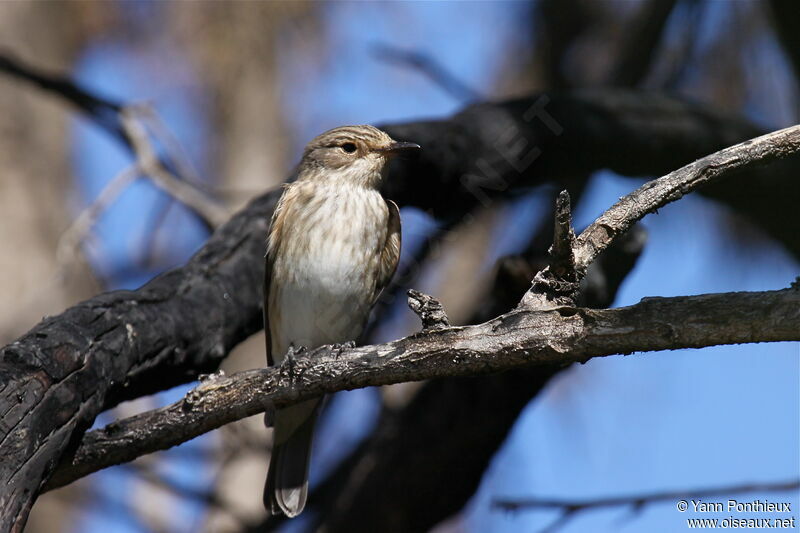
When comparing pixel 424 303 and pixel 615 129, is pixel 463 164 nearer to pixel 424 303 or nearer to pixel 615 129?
pixel 615 129

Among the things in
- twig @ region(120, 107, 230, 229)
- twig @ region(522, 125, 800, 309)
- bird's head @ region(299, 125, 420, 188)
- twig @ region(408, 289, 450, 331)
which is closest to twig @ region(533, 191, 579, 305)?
twig @ region(522, 125, 800, 309)

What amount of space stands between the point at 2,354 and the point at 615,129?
3620mm

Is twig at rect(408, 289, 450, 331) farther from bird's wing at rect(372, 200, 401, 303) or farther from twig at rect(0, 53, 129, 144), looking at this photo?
twig at rect(0, 53, 129, 144)

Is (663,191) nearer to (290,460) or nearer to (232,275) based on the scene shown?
(232,275)

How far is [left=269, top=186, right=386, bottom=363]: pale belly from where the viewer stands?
4793 mm

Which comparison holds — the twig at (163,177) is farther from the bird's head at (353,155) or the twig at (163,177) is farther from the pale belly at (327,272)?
the pale belly at (327,272)

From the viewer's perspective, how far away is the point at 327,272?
4781 millimetres

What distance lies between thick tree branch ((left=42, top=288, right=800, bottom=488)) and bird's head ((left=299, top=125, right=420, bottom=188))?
172cm

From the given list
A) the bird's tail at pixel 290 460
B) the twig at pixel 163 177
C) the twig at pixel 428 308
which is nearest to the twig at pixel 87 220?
the twig at pixel 163 177

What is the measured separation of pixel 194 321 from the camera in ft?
13.4

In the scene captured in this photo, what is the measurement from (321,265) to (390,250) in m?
0.44

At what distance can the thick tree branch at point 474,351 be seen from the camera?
2.74 metres

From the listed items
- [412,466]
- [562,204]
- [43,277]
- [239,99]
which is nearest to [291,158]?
[239,99]

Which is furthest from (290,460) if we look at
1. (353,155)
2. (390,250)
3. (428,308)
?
(428,308)
